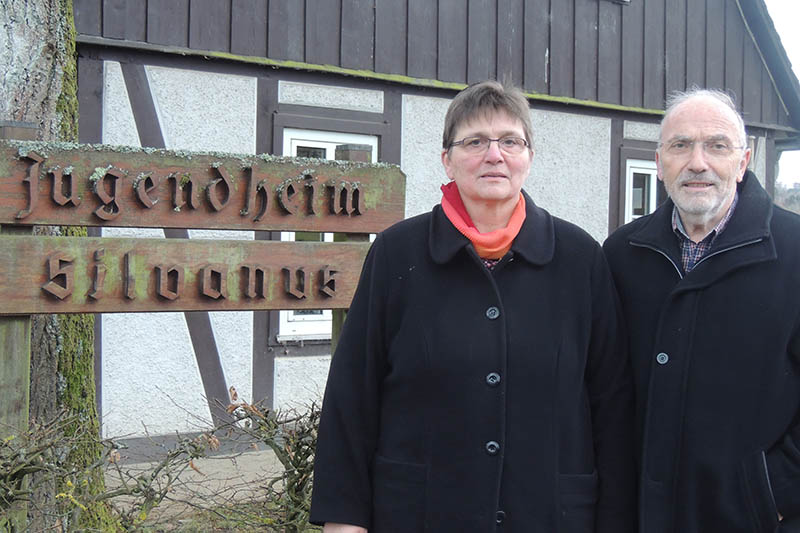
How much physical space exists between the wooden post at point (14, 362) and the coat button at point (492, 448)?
1573mm

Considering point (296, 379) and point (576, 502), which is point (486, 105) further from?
point (296, 379)

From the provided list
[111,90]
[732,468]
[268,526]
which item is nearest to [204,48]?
[111,90]

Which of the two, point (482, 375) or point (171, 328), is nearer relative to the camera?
point (482, 375)

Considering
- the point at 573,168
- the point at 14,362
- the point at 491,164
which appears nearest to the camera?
the point at 491,164

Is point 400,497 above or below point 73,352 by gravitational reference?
below

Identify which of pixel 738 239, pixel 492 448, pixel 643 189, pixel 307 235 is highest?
pixel 643 189

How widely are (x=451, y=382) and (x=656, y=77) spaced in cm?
719

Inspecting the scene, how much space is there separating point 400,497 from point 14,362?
4.64 ft

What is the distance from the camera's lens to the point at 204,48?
6.27 meters

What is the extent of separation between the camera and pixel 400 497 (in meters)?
2.19

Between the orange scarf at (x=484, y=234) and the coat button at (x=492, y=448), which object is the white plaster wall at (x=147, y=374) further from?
the coat button at (x=492, y=448)

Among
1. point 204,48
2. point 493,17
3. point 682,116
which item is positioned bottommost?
point 682,116

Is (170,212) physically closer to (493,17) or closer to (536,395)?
(536,395)

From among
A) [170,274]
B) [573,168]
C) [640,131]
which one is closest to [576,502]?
[170,274]
